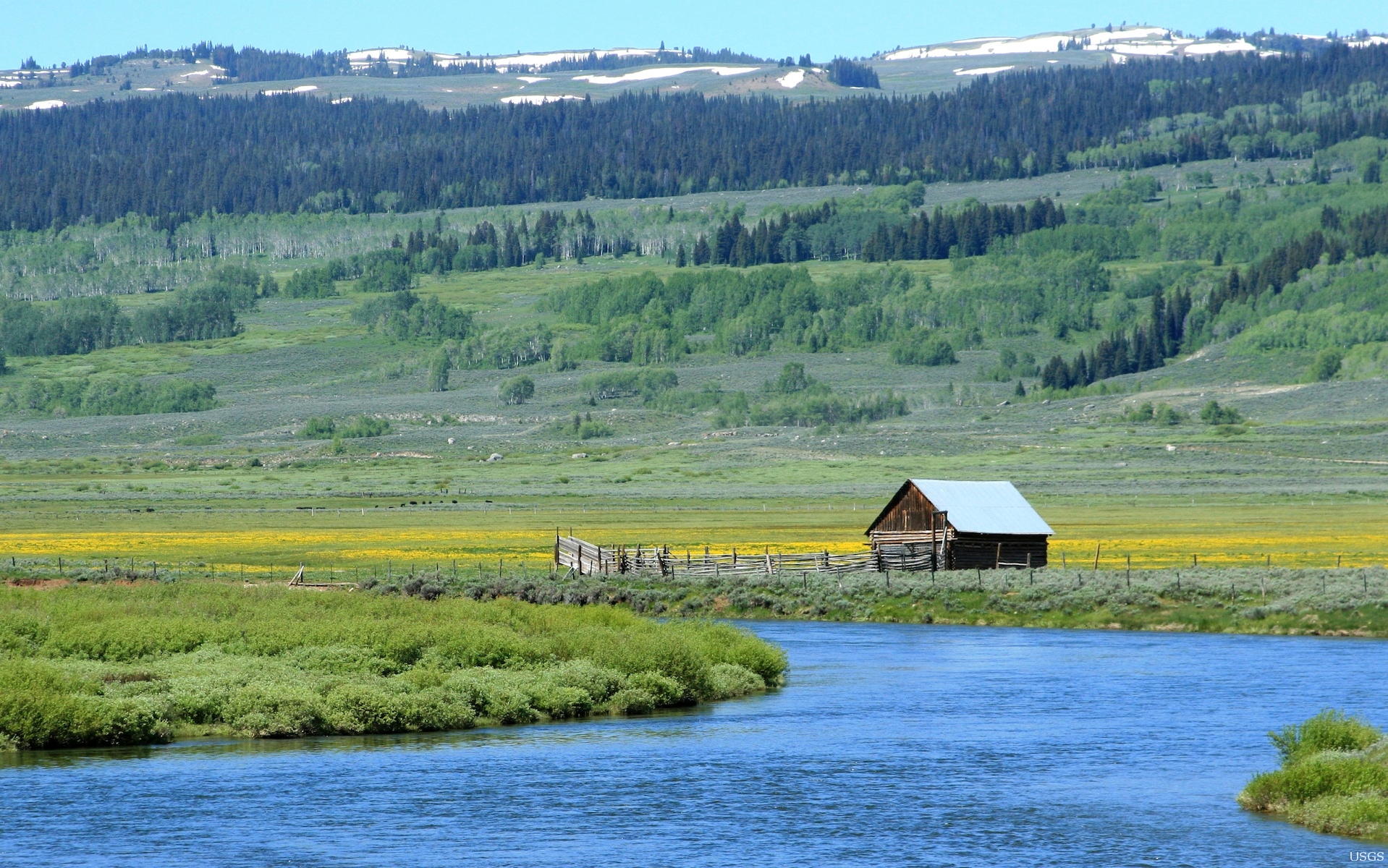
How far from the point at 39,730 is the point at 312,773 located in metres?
5.11

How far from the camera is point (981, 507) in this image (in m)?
59.4

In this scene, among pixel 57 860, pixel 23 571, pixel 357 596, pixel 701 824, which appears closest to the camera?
pixel 57 860

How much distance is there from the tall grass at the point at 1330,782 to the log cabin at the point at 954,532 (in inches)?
1227

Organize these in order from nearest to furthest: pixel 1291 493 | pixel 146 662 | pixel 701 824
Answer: pixel 701 824 < pixel 146 662 < pixel 1291 493

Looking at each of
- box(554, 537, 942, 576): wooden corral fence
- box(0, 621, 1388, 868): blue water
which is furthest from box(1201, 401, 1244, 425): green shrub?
box(0, 621, 1388, 868): blue water

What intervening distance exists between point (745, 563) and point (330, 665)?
83.3ft

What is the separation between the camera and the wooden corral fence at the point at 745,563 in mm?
58406

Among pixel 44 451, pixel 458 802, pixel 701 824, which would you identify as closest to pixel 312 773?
pixel 458 802

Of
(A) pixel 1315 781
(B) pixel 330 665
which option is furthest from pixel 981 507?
(A) pixel 1315 781

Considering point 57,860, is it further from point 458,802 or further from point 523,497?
point 523,497

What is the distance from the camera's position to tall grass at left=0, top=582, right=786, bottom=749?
3130 centimetres

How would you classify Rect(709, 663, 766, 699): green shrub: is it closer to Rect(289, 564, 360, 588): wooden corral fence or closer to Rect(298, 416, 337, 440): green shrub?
Rect(289, 564, 360, 588): wooden corral fence

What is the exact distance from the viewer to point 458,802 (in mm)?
26453

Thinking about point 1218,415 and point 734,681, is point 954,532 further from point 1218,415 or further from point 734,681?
point 1218,415
